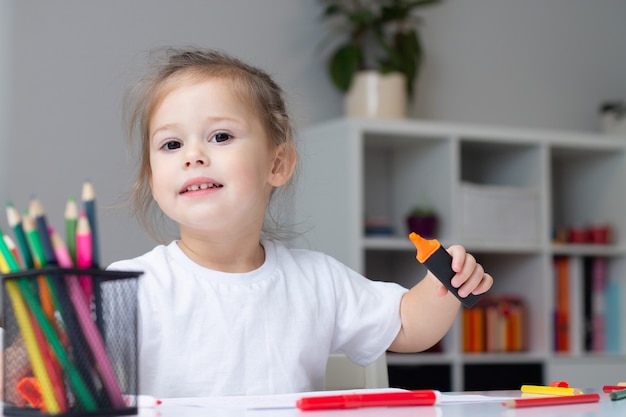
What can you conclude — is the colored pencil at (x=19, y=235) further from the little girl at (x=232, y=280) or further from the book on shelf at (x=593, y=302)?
the book on shelf at (x=593, y=302)

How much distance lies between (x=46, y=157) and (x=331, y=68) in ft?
3.31

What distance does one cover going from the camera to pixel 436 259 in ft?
2.90

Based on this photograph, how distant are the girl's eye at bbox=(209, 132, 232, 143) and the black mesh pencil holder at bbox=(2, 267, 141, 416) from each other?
51cm

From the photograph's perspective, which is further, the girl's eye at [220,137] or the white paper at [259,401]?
the girl's eye at [220,137]

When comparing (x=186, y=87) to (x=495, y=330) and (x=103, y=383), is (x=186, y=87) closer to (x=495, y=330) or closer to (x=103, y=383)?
(x=103, y=383)

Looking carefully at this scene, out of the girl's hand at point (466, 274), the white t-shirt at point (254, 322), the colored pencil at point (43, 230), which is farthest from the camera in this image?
the white t-shirt at point (254, 322)

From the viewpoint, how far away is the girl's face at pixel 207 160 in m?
1.10

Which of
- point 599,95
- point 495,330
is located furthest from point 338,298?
point 599,95

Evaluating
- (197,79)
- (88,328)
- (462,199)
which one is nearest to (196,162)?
(197,79)

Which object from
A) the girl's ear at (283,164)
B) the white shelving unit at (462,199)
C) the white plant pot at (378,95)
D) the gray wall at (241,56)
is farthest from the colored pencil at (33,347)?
the white plant pot at (378,95)

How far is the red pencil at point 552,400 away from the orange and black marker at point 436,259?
0.15 metres

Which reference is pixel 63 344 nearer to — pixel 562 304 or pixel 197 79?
pixel 197 79

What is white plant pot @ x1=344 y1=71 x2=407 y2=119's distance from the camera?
3.12 metres

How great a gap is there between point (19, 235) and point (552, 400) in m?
0.47
